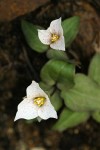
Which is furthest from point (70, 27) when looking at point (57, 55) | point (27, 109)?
point (27, 109)

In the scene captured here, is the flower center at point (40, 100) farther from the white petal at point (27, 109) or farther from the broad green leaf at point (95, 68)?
the broad green leaf at point (95, 68)

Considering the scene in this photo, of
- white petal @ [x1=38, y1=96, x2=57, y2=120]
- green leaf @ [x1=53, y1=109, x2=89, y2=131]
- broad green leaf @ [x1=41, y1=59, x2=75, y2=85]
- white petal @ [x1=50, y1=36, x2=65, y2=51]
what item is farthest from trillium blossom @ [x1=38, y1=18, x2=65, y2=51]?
green leaf @ [x1=53, y1=109, x2=89, y2=131]

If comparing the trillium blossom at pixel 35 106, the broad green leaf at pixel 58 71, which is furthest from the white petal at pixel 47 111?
the broad green leaf at pixel 58 71

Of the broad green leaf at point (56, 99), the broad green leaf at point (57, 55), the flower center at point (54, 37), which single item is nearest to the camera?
the flower center at point (54, 37)

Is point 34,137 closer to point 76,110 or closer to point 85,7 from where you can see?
point 76,110

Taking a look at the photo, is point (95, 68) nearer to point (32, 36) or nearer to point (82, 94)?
point (82, 94)

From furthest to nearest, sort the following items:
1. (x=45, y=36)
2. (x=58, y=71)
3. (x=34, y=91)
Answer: (x=58, y=71)
(x=45, y=36)
(x=34, y=91)

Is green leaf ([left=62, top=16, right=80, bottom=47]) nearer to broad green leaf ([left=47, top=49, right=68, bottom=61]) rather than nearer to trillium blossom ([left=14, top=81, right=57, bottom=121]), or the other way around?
broad green leaf ([left=47, top=49, right=68, bottom=61])
